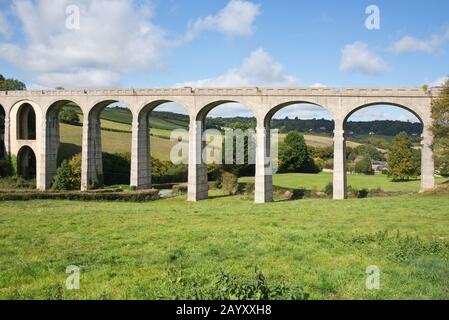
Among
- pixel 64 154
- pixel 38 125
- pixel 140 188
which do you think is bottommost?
pixel 140 188

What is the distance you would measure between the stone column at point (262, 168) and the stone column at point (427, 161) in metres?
13.6

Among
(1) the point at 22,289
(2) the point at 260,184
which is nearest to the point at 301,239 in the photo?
(1) the point at 22,289

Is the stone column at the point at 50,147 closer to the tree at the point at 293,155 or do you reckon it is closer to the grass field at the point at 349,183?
the grass field at the point at 349,183

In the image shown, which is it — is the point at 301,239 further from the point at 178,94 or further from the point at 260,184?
the point at 178,94

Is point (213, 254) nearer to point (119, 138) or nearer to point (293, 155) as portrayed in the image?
point (293, 155)

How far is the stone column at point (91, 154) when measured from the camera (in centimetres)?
4631

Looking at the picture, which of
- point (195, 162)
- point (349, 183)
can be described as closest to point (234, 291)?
point (195, 162)

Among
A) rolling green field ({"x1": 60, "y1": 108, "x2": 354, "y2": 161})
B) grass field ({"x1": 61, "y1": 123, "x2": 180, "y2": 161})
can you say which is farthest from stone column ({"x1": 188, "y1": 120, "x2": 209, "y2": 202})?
grass field ({"x1": 61, "y1": 123, "x2": 180, "y2": 161})

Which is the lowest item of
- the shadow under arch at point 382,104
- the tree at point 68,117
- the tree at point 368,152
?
the tree at point 368,152

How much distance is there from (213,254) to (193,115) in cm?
3083

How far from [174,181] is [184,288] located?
49.1m

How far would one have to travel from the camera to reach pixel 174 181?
5678 centimetres

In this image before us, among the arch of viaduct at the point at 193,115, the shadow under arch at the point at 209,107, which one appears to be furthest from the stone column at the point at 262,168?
the shadow under arch at the point at 209,107

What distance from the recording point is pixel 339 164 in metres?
37.0
